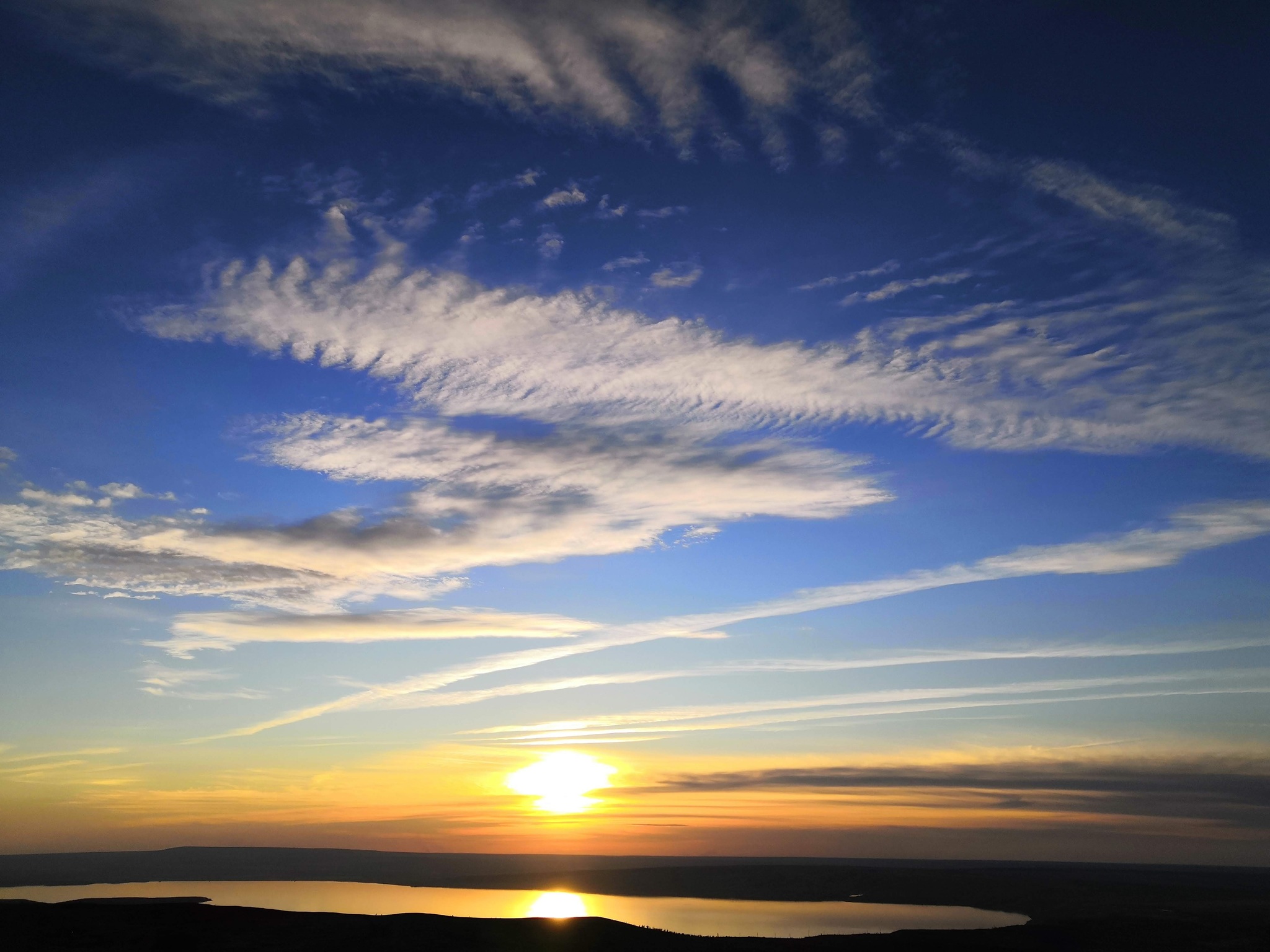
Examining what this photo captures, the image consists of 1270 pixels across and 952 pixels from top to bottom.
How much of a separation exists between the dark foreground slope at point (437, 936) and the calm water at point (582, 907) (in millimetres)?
9548

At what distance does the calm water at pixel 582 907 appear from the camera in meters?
66.1

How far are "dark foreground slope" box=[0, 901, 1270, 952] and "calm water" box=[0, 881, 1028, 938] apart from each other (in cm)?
955

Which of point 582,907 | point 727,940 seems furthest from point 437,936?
point 582,907

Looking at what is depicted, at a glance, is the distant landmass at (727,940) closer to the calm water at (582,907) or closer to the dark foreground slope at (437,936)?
the dark foreground slope at (437,936)

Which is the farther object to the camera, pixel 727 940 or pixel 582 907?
pixel 582 907

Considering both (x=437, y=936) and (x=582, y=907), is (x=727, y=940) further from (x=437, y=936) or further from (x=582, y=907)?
(x=582, y=907)

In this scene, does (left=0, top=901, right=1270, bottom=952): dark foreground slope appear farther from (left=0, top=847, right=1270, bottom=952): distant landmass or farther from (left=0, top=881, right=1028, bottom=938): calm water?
(left=0, top=881, right=1028, bottom=938): calm water

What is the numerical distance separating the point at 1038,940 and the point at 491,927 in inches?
1398

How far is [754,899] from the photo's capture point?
306 ft

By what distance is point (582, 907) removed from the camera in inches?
3248

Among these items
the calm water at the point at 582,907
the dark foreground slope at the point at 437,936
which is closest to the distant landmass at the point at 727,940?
the dark foreground slope at the point at 437,936

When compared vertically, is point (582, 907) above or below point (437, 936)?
below

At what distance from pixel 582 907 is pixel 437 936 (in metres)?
38.2

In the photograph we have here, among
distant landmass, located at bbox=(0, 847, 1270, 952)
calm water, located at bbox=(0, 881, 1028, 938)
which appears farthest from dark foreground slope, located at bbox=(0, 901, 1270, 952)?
calm water, located at bbox=(0, 881, 1028, 938)
